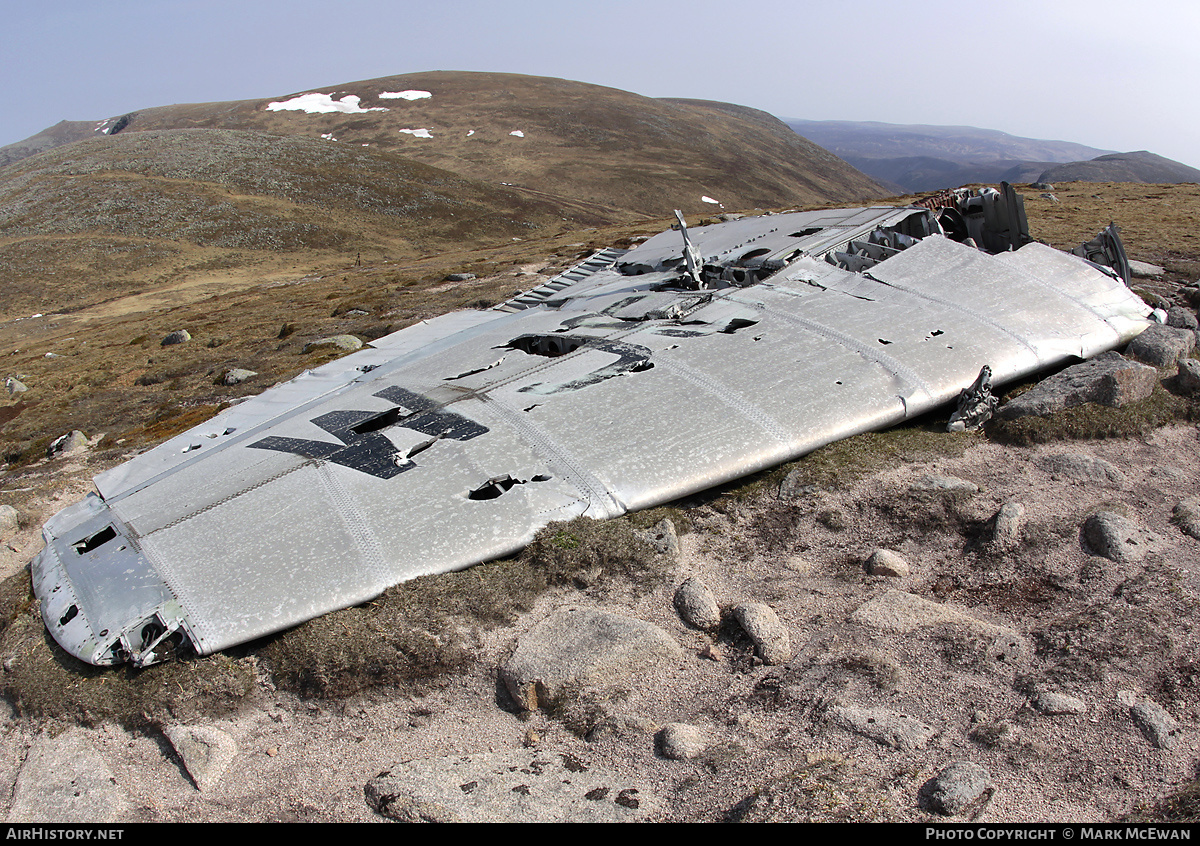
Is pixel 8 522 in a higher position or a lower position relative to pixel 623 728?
lower

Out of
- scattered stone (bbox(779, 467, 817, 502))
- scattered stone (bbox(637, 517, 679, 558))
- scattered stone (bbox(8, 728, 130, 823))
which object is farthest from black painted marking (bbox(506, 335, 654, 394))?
scattered stone (bbox(8, 728, 130, 823))

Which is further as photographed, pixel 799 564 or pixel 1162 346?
pixel 1162 346

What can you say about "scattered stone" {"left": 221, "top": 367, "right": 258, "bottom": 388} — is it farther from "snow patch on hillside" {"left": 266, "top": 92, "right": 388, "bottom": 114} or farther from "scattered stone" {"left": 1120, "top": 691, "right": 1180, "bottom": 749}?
"snow patch on hillside" {"left": 266, "top": 92, "right": 388, "bottom": 114}

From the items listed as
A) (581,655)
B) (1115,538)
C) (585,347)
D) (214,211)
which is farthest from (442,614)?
(214,211)

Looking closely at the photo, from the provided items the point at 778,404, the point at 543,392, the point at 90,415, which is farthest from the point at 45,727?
the point at 90,415

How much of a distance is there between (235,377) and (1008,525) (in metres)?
17.6

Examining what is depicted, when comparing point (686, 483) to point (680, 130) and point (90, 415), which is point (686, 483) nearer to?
point (90, 415)

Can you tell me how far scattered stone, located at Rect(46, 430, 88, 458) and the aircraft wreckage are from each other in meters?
5.96

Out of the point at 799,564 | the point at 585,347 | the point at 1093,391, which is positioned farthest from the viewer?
the point at 585,347

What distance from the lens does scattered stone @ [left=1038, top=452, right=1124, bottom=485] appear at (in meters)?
7.48

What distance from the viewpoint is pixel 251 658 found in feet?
19.1

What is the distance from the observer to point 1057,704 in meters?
4.52

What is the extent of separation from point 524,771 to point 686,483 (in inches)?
128

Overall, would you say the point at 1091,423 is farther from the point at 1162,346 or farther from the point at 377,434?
the point at 377,434
